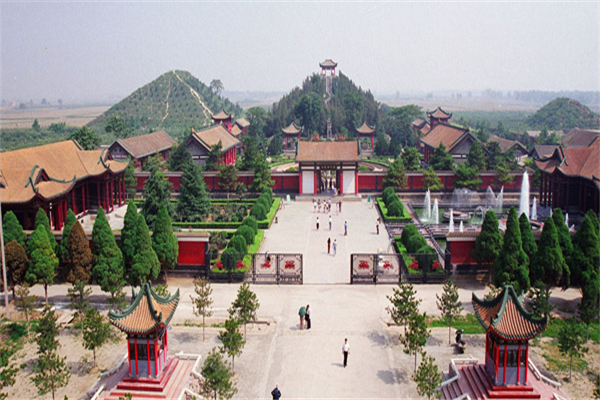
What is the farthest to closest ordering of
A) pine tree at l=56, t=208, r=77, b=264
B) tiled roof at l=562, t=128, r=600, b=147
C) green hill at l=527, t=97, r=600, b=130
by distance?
green hill at l=527, t=97, r=600, b=130 < tiled roof at l=562, t=128, r=600, b=147 < pine tree at l=56, t=208, r=77, b=264

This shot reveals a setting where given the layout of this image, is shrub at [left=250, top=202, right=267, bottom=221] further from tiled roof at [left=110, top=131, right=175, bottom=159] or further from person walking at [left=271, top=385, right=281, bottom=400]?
person walking at [left=271, top=385, right=281, bottom=400]

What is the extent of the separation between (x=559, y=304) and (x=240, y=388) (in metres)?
12.8

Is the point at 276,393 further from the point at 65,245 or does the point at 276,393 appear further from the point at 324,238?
the point at 324,238

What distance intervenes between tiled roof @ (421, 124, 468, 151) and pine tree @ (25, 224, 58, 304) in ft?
116

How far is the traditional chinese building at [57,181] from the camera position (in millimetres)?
27172

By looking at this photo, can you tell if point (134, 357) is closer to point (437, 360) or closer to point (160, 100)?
point (437, 360)

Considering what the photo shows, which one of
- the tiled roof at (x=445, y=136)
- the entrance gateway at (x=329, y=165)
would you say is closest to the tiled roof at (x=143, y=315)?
the entrance gateway at (x=329, y=165)

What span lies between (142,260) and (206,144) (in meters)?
27.9

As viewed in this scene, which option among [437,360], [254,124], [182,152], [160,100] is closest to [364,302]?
[437,360]

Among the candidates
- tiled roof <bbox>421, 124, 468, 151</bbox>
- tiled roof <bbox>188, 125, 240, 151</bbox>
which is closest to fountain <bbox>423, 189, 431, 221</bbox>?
tiled roof <bbox>421, 124, 468, 151</bbox>

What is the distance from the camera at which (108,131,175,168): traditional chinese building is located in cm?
4747

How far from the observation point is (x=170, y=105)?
129750mm

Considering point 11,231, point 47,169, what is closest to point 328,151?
point 47,169

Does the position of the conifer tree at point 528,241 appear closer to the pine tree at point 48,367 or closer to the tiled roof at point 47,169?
the pine tree at point 48,367
